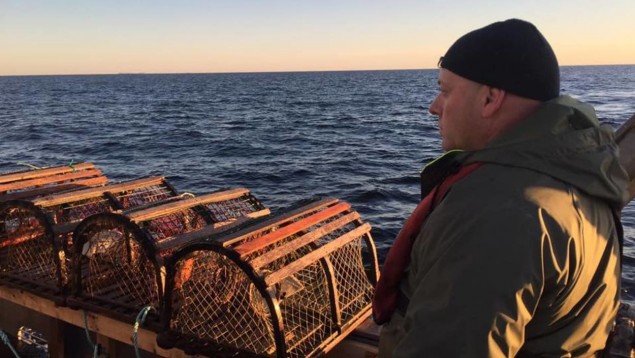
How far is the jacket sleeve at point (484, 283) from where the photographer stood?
146 cm

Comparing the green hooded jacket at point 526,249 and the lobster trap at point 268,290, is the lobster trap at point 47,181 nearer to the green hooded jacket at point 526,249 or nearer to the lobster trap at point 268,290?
the lobster trap at point 268,290

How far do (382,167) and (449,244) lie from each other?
817 inches

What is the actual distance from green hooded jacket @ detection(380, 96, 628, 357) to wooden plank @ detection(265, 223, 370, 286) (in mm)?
1851

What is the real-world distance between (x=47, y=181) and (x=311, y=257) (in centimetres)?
433

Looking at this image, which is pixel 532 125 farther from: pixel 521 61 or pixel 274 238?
pixel 274 238

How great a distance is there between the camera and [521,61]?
1747 mm

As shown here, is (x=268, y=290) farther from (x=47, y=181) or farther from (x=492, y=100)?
(x=47, y=181)

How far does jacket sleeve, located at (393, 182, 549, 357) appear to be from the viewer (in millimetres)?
1464

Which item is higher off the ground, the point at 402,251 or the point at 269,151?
the point at 402,251

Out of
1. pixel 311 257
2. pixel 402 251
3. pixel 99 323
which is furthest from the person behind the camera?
pixel 99 323

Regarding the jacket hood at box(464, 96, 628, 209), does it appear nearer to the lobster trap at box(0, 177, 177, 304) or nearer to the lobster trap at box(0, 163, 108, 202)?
the lobster trap at box(0, 177, 177, 304)

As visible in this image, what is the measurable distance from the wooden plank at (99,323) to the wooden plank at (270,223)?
3.84 feet

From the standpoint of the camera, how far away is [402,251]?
2.01 meters

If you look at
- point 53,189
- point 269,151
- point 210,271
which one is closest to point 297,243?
point 210,271
